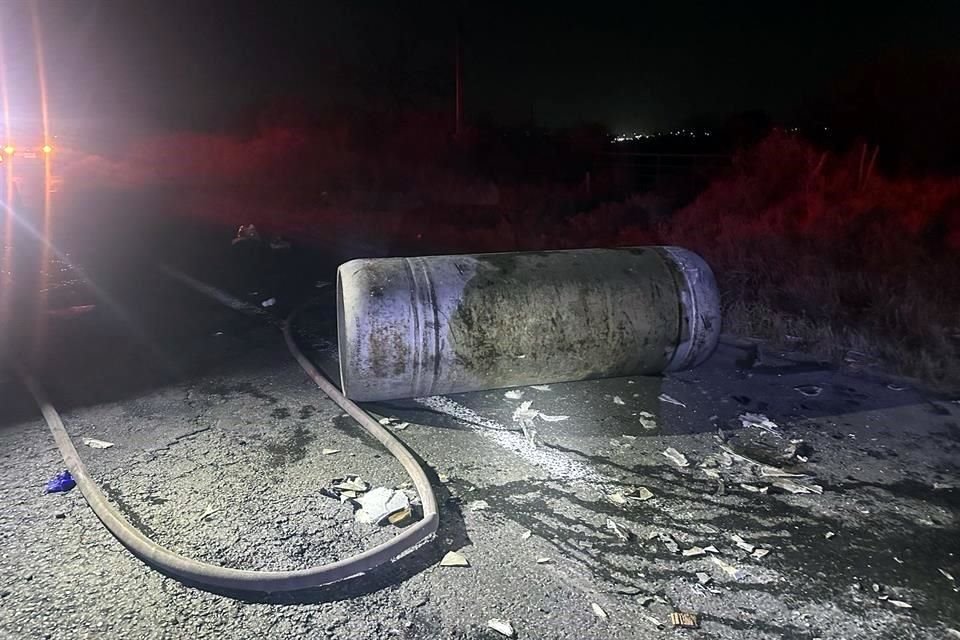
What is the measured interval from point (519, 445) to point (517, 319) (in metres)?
0.96

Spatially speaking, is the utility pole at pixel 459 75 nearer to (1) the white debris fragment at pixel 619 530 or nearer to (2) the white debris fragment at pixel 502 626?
(1) the white debris fragment at pixel 619 530

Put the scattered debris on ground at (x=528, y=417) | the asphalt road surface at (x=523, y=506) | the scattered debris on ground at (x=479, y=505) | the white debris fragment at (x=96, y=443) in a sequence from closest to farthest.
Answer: the asphalt road surface at (x=523, y=506)
the scattered debris on ground at (x=479, y=505)
the white debris fragment at (x=96, y=443)
the scattered debris on ground at (x=528, y=417)

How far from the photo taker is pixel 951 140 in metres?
15.6

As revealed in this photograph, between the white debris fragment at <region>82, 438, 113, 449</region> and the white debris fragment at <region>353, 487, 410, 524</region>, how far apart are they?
179 cm

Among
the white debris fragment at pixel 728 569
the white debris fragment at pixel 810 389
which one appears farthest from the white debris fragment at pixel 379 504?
the white debris fragment at pixel 810 389

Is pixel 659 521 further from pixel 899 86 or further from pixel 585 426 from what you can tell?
pixel 899 86

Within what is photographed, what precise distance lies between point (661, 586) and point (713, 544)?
451mm

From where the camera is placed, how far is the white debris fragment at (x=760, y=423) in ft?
14.6

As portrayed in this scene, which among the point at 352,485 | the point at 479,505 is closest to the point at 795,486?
the point at 479,505

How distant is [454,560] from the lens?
3.06m

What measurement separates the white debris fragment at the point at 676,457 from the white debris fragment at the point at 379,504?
5.40ft

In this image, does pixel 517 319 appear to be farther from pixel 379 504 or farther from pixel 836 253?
pixel 836 253

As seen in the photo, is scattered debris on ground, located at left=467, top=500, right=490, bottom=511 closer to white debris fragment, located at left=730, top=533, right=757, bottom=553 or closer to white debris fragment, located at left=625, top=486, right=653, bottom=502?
white debris fragment, located at left=625, top=486, right=653, bottom=502

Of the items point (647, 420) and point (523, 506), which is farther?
point (647, 420)
